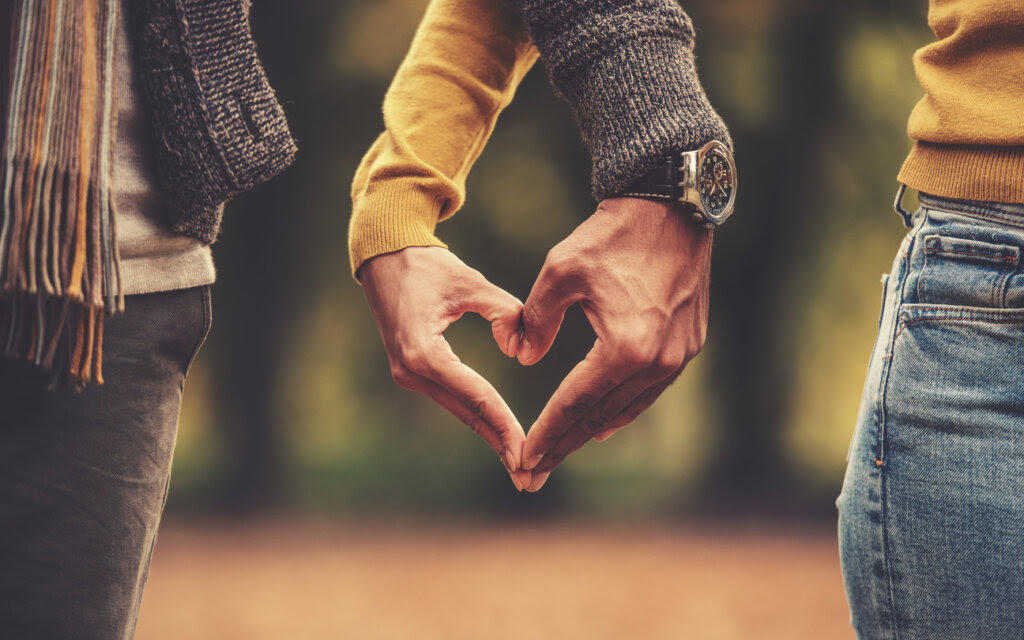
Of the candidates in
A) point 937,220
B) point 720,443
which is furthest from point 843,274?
point 937,220

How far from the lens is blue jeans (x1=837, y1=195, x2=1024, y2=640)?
110 centimetres

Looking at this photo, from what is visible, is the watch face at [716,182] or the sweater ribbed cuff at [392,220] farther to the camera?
the sweater ribbed cuff at [392,220]

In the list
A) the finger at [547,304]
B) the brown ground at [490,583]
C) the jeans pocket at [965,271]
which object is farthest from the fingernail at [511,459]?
the brown ground at [490,583]

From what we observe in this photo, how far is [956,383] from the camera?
113 cm

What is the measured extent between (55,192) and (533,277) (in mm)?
5278

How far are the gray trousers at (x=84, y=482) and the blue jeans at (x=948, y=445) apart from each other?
827 mm

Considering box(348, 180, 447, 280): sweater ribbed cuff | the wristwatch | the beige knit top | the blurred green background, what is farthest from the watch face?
the blurred green background

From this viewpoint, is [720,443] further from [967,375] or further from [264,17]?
[967,375]

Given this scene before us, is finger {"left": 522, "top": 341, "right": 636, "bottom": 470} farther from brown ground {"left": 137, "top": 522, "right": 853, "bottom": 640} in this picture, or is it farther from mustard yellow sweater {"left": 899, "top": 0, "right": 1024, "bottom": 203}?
brown ground {"left": 137, "top": 522, "right": 853, "bottom": 640}

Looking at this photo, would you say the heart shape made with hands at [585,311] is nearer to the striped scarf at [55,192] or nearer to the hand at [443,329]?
the hand at [443,329]

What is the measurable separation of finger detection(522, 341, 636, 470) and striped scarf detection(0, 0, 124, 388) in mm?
462

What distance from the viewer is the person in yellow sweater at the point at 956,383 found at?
1.10 meters

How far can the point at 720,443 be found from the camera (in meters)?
6.65

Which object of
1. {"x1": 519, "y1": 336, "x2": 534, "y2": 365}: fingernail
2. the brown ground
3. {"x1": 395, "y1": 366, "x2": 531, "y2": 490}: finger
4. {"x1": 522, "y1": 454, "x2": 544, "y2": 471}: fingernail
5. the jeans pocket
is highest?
the jeans pocket
